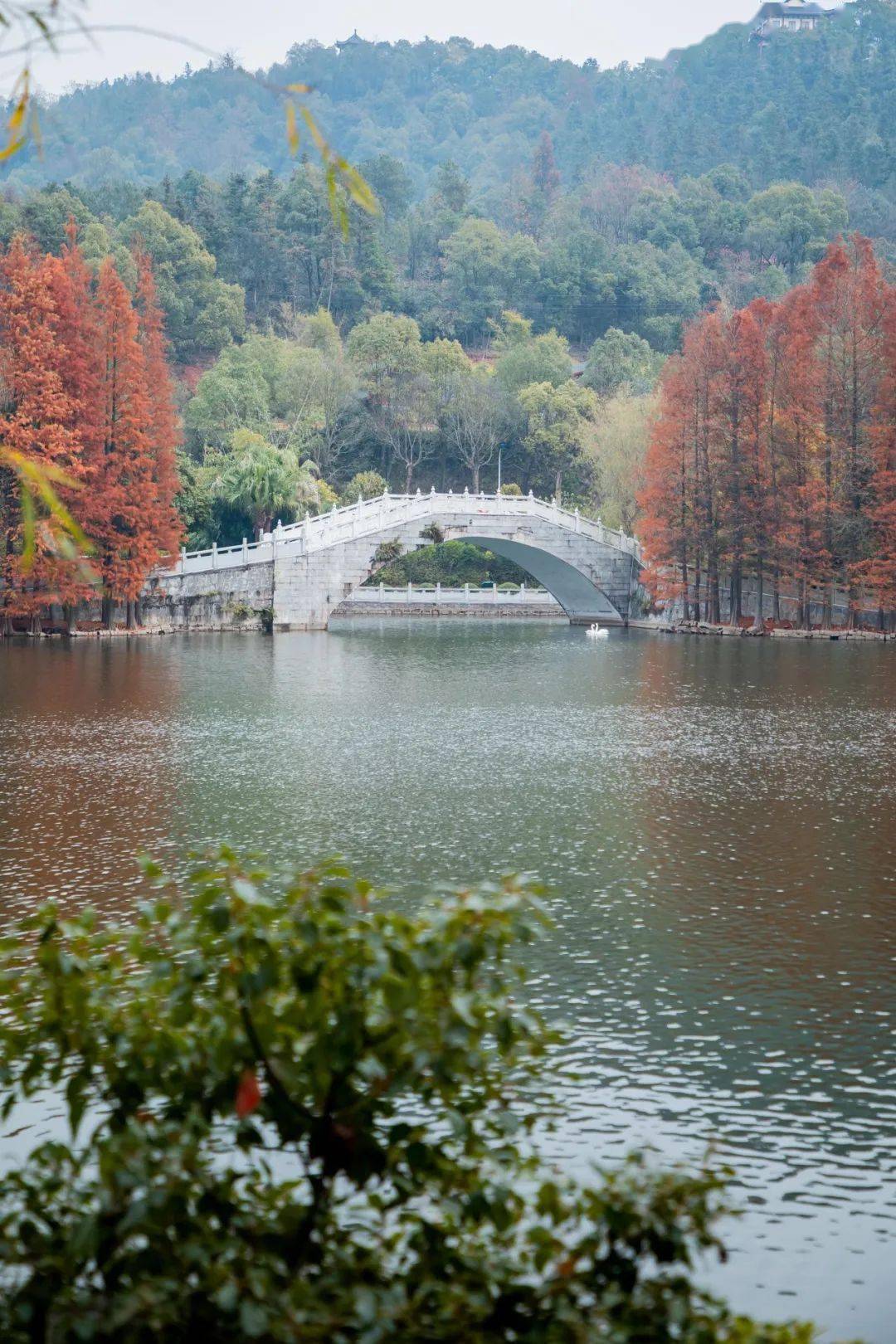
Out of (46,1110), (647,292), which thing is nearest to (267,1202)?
(46,1110)

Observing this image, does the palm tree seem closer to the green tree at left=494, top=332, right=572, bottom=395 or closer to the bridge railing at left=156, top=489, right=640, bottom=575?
the bridge railing at left=156, top=489, right=640, bottom=575

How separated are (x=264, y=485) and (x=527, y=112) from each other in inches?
4782

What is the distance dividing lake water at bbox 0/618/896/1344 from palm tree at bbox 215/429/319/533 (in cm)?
1832

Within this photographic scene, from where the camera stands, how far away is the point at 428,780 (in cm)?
1478

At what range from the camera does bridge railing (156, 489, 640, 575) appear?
4009cm

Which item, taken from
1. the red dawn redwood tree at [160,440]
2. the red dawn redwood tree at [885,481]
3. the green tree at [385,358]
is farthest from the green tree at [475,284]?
the red dawn redwood tree at [885,481]

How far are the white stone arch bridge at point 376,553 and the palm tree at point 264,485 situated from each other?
2432 millimetres

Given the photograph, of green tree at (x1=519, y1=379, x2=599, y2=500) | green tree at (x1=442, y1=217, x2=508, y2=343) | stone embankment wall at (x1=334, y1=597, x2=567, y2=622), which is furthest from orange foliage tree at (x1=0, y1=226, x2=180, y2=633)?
green tree at (x1=442, y1=217, x2=508, y2=343)

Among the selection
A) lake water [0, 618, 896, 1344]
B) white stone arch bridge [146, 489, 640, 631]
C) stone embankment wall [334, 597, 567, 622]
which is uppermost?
white stone arch bridge [146, 489, 640, 631]

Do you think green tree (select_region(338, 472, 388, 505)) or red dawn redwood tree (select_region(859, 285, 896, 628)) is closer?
red dawn redwood tree (select_region(859, 285, 896, 628))

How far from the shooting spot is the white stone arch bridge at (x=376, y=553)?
4019 cm

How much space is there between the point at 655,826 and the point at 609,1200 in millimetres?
9041

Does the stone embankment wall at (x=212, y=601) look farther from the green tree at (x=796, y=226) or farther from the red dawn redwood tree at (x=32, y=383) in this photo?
the green tree at (x=796, y=226)

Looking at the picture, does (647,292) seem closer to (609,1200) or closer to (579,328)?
(579,328)
